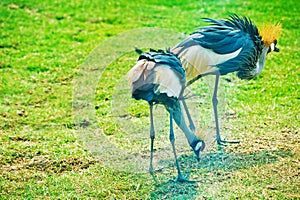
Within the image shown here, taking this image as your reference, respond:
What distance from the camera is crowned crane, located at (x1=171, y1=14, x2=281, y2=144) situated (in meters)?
6.70

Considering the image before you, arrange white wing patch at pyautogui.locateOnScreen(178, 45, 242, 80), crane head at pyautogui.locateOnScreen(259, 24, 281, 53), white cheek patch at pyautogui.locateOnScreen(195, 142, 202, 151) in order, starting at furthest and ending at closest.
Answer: crane head at pyautogui.locateOnScreen(259, 24, 281, 53) → white wing patch at pyautogui.locateOnScreen(178, 45, 242, 80) → white cheek patch at pyautogui.locateOnScreen(195, 142, 202, 151)

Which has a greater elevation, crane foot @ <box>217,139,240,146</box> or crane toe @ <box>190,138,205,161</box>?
crane toe @ <box>190,138,205,161</box>

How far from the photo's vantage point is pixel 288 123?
729 centimetres

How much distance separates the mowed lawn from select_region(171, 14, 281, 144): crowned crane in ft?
2.29

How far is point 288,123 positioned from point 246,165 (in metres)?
1.22

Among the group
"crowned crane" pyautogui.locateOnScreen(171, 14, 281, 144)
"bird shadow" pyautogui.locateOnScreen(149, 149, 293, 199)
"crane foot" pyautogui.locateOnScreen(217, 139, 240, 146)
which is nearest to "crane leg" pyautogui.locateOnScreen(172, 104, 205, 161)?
"bird shadow" pyautogui.locateOnScreen(149, 149, 293, 199)

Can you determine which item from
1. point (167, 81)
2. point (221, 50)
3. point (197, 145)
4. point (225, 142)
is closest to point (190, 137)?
point (197, 145)

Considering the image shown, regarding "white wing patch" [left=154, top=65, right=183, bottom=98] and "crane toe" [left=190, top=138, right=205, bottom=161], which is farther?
"crane toe" [left=190, top=138, right=205, bottom=161]

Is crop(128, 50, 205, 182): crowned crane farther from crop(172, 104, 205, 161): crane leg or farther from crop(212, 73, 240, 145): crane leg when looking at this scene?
crop(212, 73, 240, 145): crane leg

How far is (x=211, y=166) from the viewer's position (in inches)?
252

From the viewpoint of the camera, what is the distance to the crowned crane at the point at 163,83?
5965 millimetres

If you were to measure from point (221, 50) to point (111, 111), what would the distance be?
193cm

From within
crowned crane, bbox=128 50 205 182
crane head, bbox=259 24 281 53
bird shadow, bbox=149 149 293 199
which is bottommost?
bird shadow, bbox=149 149 293 199

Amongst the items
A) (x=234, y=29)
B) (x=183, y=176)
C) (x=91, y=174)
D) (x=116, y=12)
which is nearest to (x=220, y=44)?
(x=234, y=29)
